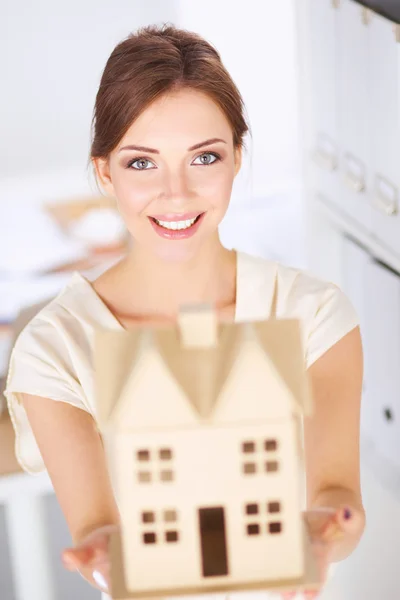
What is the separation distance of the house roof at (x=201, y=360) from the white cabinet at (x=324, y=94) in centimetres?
131

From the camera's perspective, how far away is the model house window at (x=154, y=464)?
0.83m

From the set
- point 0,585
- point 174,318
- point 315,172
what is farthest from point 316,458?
point 0,585

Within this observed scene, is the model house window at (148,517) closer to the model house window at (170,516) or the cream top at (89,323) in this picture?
the model house window at (170,516)

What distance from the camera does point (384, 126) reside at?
180 centimetres

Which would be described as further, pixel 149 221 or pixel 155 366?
pixel 149 221

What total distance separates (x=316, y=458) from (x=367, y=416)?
1117mm

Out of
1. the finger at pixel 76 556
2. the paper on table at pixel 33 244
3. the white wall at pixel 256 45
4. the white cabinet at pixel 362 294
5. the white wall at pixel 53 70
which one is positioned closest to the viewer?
the finger at pixel 76 556

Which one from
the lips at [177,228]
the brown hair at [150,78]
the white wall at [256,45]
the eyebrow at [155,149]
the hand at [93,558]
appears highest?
the white wall at [256,45]

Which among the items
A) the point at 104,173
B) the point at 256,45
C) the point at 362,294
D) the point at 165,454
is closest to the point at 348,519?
the point at 165,454

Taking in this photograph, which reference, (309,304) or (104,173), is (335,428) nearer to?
(309,304)

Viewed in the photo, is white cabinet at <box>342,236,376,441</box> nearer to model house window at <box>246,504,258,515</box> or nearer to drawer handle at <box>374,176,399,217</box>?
drawer handle at <box>374,176,399,217</box>

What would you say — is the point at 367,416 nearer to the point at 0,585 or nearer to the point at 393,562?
the point at 393,562

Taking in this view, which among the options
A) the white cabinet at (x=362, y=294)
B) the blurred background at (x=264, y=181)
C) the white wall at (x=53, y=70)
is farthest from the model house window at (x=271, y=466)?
the white wall at (x=53, y=70)

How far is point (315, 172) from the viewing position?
2238 mm
